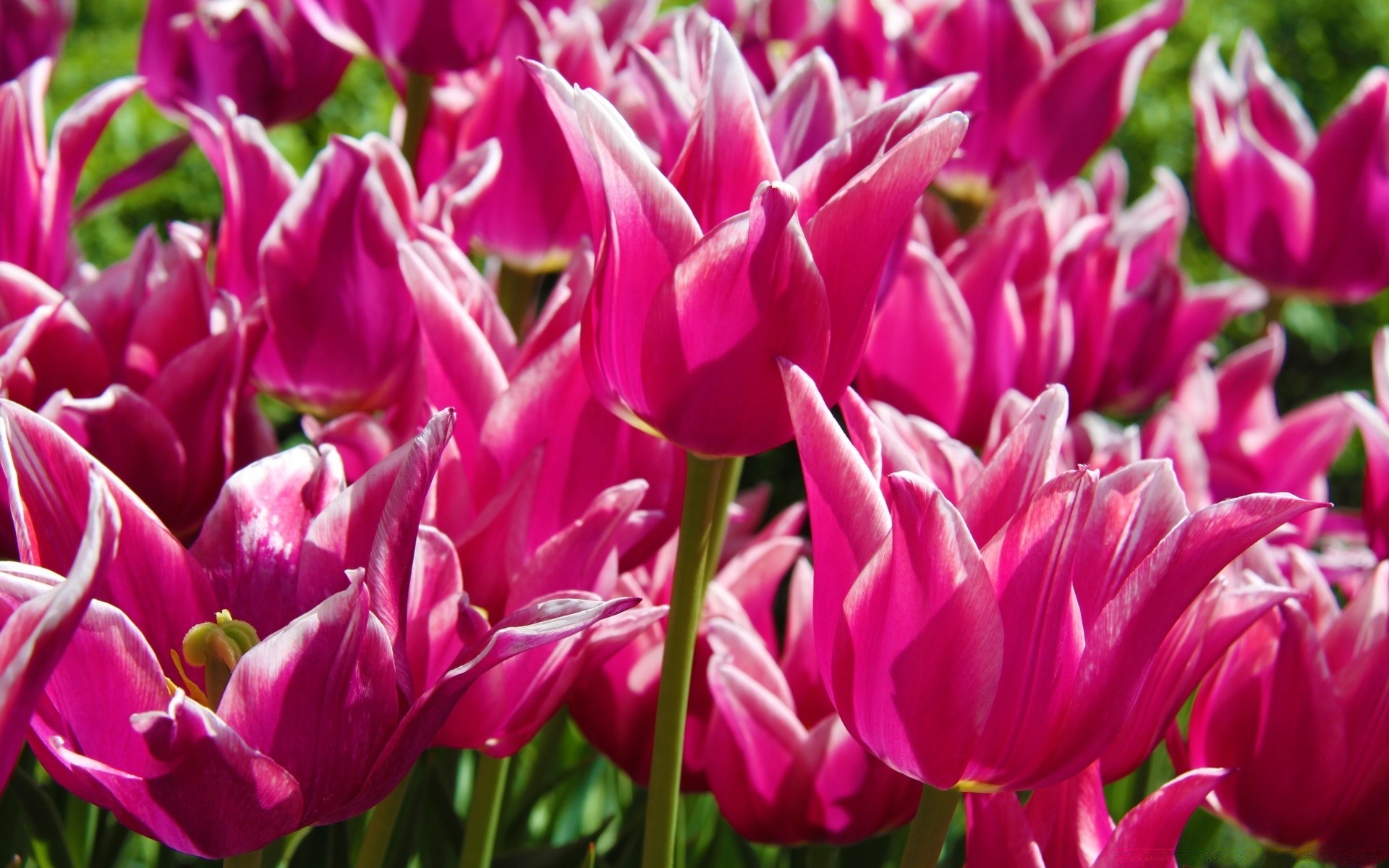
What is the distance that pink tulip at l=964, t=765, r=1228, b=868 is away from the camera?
53 cm

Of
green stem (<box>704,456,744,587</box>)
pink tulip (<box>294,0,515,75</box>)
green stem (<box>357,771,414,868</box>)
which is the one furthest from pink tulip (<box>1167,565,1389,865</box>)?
pink tulip (<box>294,0,515,75</box>)

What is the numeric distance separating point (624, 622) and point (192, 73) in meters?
0.69

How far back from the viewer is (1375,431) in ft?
2.64

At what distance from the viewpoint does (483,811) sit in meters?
0.66

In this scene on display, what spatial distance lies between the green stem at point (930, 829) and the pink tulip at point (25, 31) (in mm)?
904

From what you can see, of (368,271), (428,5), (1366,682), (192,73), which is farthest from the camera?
(192,73)

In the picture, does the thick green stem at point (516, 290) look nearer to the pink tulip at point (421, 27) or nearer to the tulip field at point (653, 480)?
the tulip field at point (653, 480)

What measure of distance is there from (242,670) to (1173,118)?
4.11m

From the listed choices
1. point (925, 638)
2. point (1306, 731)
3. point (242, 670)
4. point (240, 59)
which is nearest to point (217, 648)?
point (242, 670)

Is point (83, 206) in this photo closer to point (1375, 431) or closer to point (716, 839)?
point (716, 839)

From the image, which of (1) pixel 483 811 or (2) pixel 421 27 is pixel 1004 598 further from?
(2) pixel 421 27

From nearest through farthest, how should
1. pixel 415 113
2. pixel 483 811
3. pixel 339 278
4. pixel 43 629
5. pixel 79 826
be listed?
pixel 43 629
pixel 483 811
pixel 339 278
pixel 79 826
pixel 415 113

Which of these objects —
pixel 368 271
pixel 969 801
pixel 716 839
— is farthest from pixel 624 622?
pixel 716 839

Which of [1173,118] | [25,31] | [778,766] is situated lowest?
[1173,118]
